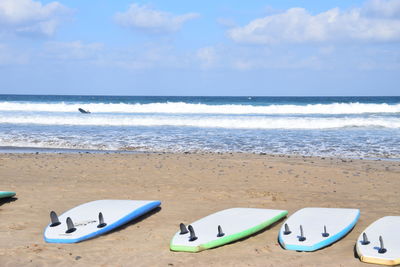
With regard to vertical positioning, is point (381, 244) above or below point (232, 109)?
below

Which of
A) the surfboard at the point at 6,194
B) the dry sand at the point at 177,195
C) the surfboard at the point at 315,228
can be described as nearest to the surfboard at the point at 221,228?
the dry sand at the point at 177,195

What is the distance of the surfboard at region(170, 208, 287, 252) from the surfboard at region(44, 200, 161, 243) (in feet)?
2.54

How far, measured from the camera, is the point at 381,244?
14.5 ft

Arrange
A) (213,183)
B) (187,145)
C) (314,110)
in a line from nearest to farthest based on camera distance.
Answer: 1. (213,183)
2. (187,145)
3. (314,110)

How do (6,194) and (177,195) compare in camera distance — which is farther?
(177,195)

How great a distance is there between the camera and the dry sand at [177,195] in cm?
458

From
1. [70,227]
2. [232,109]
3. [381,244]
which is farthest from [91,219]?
[232,109]


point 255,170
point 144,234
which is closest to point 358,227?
point 144,234

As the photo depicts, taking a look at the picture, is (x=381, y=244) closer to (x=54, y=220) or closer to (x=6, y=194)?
(x=54, y=220)

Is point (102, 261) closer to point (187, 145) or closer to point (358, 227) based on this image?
point (358, 227)

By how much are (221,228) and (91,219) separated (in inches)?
58.8

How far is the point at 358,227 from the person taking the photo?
5.57m

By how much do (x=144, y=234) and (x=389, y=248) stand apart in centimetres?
243

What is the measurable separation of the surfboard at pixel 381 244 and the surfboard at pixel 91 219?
2.48m
